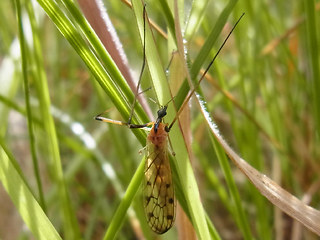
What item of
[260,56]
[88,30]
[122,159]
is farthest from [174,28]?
[260,56]

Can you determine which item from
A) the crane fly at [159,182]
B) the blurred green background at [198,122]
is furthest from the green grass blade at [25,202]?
the crane fly at [159,182]

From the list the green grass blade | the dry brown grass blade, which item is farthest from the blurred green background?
the dry brown grass blade

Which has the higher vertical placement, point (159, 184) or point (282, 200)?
point (159, 184)

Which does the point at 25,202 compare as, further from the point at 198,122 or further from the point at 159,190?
the point at 198,122

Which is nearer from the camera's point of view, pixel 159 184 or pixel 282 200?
pixel 282 200

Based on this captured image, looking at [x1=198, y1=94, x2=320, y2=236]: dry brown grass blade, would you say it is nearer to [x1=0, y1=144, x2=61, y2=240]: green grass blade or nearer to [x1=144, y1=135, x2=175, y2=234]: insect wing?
[x1=144, y1=135, x2=175, y2=234]: insect wing

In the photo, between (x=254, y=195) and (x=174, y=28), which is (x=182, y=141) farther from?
(x=254, y=195)

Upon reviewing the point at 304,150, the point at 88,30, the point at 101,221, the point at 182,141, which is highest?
the point at 101,221

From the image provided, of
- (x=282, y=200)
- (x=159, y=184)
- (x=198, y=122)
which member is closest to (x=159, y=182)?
(x=159, y=184)
